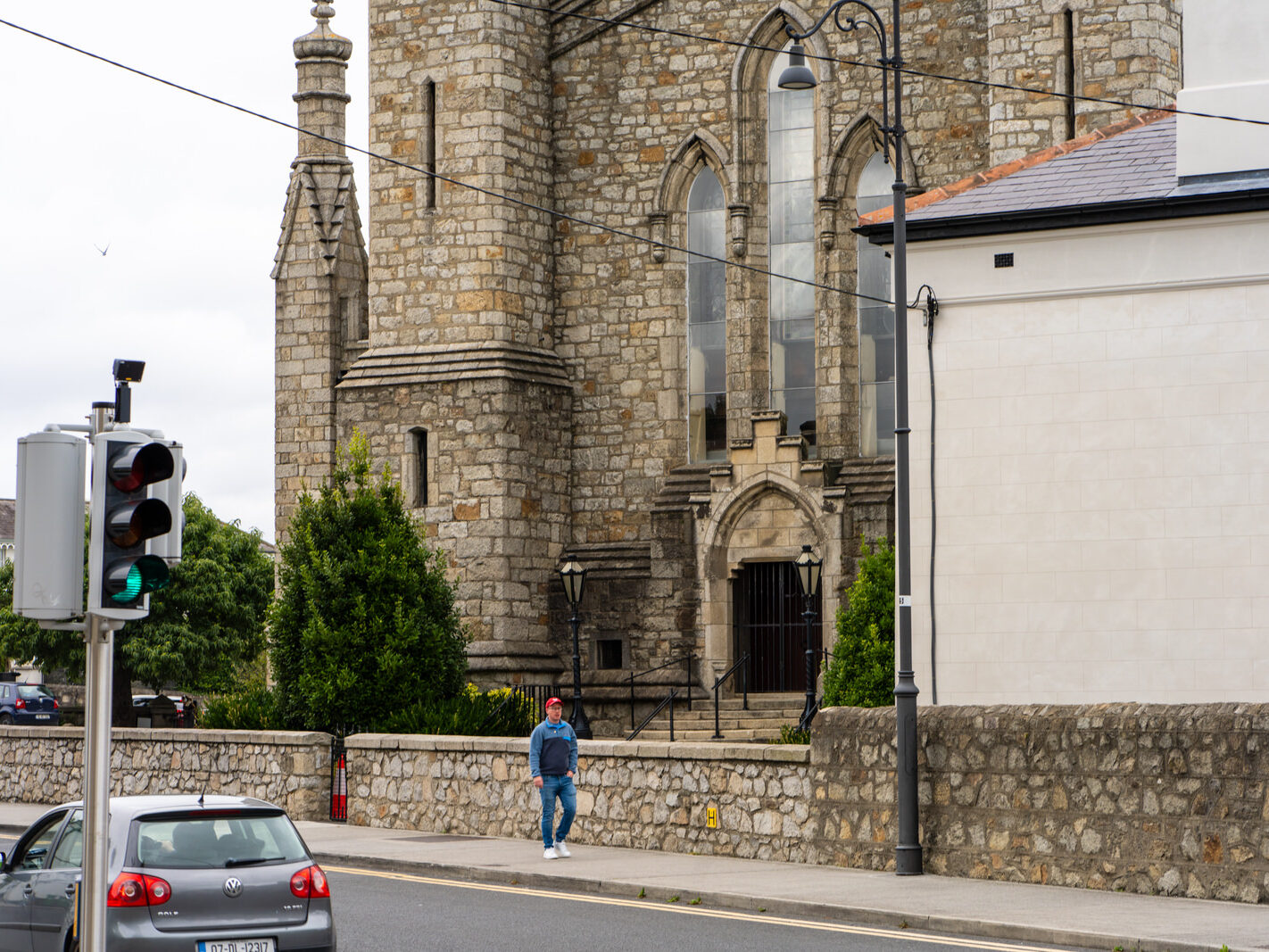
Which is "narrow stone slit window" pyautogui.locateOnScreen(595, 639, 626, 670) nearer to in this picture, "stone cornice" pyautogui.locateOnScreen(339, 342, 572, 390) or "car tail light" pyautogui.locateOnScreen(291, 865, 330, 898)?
"stone cornice" pyautogui.locateOnScreen(339, 342, 572, 390)

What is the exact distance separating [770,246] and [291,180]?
812cm

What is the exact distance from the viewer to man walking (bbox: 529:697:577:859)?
1789cm

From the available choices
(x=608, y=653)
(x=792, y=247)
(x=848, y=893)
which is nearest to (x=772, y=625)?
(x=608, y=653)

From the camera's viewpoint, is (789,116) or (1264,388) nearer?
(1264,388)

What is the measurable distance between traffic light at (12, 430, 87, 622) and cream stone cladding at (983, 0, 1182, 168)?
66.3 feet

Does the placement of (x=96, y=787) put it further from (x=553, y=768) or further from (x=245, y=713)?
(x=245, y=713)

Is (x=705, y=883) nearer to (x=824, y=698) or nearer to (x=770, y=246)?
(x=824, y=698)

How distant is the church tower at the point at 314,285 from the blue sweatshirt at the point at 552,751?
13.4 m

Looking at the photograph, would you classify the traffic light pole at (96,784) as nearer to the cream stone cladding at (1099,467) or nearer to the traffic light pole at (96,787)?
the traffic light pole at (96,787)

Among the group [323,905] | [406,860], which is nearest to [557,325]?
[406,860]

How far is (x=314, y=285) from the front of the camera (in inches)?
1203

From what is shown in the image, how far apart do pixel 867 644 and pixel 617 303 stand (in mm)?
8622

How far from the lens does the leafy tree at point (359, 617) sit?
83.5ft

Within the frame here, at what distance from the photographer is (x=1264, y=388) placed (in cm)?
1805
